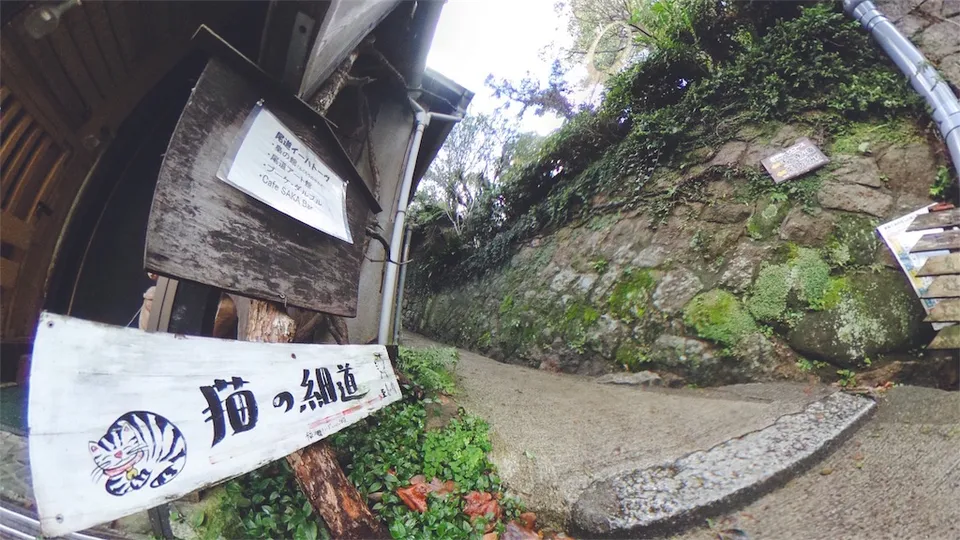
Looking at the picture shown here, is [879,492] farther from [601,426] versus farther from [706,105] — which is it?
[706,105]

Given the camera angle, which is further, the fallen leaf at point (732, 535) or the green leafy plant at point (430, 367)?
the green leafy plant at point (430, 367)

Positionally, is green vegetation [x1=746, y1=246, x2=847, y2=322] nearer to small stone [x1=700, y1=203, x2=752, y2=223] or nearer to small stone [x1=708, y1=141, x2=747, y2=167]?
small stone [x1=700, y1=203, x2=752, y2=223]

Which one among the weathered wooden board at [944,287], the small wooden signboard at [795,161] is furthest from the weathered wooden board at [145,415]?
the small wooden signboard at [795,161]

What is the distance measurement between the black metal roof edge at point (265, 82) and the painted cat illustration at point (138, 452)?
202cm

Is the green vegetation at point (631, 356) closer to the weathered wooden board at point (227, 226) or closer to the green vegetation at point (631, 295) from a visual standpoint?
the green vegetation at point (631, 295)

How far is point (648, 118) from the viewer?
264 inches

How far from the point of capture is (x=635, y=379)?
5.05 m

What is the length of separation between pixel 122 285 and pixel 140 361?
352cm

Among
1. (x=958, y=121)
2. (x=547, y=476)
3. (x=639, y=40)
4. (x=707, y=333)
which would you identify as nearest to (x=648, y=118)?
(x=639, y=40)

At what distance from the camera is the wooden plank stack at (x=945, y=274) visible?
335 centimetres

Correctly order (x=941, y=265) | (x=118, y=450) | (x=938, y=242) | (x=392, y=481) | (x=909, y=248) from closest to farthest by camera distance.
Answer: (x=118, y=450)
(x=392, y=481)
(x=941, y=265)
(x=938, y=242)
(x=909, y=248)

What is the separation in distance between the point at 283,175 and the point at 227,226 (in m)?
0.58

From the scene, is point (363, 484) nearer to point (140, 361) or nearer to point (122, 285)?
point (140, 361)

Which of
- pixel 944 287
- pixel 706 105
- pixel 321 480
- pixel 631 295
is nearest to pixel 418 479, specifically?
pixel 321 480
